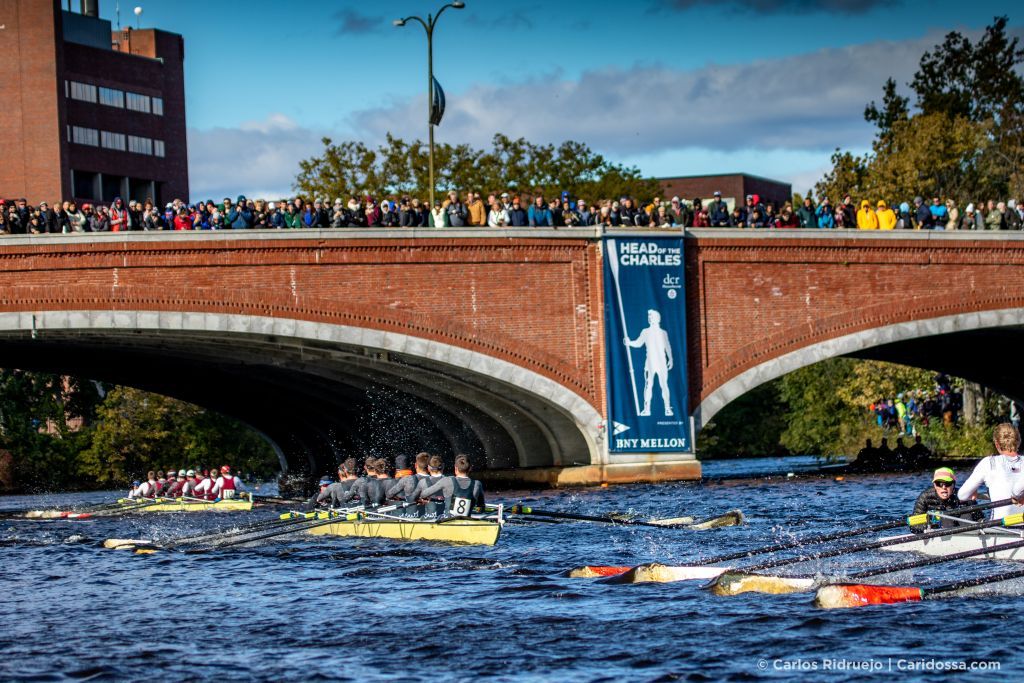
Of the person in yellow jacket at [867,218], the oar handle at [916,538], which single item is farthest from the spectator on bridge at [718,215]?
the oar handle at [916,538]

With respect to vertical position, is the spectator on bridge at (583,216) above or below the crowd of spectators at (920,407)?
above

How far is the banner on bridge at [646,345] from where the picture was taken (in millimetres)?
39812


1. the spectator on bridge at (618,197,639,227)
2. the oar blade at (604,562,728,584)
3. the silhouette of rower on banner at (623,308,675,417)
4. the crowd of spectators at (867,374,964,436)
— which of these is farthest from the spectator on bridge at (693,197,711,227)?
the oar blade at (604,562,728,584)

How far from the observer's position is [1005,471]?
1803 cm

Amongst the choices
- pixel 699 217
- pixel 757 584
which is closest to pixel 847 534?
pixel 757 584

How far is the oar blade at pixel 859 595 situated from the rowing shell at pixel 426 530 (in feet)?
25.5

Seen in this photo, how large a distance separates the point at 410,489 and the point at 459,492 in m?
1.29

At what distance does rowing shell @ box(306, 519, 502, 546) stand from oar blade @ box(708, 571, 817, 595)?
242 inches

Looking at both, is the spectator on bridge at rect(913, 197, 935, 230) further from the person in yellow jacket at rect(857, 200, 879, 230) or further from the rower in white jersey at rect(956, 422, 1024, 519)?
the rower in white jersey at rect(956, 422, 1024, 519)

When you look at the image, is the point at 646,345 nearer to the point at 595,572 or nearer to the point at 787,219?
the point at 787,219

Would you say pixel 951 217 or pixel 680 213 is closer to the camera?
pixel 680 213

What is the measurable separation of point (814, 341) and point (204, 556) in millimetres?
20953

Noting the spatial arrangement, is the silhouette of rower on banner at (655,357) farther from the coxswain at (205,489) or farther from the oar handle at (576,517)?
the oar handle at (576,517)

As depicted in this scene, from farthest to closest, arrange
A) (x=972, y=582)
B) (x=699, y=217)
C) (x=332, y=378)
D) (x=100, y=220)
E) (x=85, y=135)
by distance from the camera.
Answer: (x=85, y=135) < (x=332, y=378) < (x=699, y=217) < (x=100, y=220) < (x=972, y=582)
